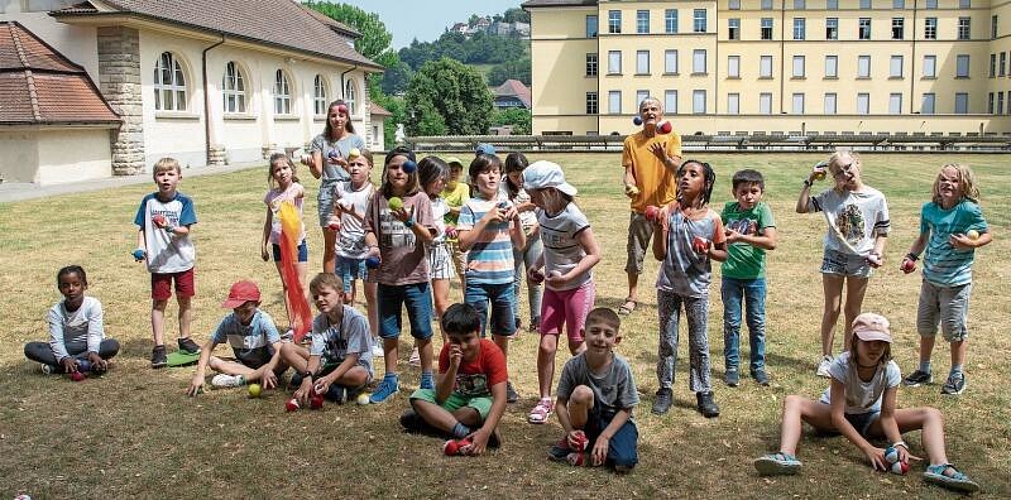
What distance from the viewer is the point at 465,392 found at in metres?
5.30

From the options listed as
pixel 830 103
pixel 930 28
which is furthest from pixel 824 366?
pixel 930 28

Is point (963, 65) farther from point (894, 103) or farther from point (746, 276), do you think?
point (746, 276)

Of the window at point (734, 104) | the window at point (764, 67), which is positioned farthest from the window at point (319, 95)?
the window at point (764, 67)

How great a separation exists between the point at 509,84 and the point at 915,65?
98.9m

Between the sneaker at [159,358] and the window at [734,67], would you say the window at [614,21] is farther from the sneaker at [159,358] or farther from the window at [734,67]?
the sneaker at [159,358]

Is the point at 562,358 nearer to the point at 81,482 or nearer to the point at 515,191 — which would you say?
the point at 515,191

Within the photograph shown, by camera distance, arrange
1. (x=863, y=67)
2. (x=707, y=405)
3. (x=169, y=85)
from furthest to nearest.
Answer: (x=863, y=67) < (x=169, y=85) < (x=707, y=405)

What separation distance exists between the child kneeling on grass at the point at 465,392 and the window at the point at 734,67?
6103cm

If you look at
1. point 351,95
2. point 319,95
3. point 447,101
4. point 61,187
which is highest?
point 447,101

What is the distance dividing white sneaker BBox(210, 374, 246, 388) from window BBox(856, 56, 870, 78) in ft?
207

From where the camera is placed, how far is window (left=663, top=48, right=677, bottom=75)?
61500mm

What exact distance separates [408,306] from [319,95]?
126 feet

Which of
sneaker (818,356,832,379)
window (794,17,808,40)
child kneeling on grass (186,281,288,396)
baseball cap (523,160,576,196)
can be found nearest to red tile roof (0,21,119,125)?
child kneeling on grass (186,281,288,396)

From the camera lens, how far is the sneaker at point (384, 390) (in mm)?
5984
